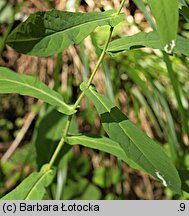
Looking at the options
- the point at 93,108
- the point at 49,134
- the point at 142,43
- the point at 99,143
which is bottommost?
the point at 93,108

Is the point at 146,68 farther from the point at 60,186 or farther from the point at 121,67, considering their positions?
the point at 60,186

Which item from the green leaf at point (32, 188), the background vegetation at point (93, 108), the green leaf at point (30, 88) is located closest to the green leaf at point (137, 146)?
the green leaf at point (30, 88)

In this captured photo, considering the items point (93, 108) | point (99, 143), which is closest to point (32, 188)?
point (99, 143)

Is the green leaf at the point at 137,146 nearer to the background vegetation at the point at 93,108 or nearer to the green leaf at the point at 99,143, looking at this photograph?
the green leaf at the point at 99,143

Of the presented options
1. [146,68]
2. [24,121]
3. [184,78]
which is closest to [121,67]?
[146,68]

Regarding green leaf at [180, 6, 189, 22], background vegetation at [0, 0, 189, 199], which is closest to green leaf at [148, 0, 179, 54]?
green leaf at [180, 6, 189, 22]

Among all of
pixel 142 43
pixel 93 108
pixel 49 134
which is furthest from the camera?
pixel 93 108

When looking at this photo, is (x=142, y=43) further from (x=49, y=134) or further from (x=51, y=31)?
Answer: (x=49, y=134)
